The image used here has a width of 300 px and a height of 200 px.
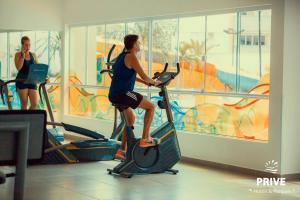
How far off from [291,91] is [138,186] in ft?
7.23

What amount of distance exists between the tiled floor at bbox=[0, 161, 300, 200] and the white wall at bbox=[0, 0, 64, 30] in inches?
156

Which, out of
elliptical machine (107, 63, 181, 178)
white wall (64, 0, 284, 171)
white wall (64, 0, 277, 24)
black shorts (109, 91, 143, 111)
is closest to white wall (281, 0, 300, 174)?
white wall (64, 0, 284, 171)

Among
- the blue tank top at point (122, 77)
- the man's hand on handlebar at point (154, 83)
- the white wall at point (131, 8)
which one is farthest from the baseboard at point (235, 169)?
the white wall at point (131, 8)

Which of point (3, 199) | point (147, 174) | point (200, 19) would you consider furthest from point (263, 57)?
point (3, 199)

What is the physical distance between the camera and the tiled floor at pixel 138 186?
593 centimetres

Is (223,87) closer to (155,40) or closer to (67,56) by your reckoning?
(155,40)

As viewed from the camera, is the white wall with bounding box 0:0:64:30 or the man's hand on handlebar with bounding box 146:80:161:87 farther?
the white wall with bounding box 0:0:64:30

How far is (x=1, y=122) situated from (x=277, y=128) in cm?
437

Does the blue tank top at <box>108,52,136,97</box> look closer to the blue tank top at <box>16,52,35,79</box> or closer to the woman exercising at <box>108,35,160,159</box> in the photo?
the woman exercising at <box>108,35,160,159</box>

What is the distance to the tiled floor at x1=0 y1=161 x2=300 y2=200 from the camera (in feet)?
19.4

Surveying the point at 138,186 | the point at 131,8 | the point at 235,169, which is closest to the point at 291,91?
the point at 235,169

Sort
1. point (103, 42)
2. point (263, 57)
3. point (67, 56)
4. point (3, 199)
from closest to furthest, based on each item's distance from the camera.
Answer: point (3, 199), point (263, 57), point (103, 42), point (67, 56)

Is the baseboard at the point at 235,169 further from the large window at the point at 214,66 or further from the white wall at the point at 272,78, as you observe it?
the large window at the point at 214,66

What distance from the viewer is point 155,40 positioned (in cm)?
934
